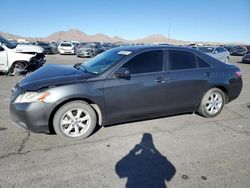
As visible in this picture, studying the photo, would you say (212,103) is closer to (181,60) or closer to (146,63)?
(181,60)

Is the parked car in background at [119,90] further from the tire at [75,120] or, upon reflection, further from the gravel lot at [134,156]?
the gravel lot at [134,156]

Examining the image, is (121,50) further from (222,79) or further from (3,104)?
(3,104)

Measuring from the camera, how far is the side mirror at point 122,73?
411 cm

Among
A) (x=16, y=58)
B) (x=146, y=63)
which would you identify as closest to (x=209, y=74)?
(x=146, y=63)

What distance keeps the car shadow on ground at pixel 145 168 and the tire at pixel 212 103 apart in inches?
77.6

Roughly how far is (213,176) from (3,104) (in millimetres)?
5301

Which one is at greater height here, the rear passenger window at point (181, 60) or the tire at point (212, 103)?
the rear passenger window at point (181, 60)

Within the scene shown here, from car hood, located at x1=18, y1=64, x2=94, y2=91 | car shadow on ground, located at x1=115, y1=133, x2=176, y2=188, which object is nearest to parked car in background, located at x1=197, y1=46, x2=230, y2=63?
car hood, located at x1=18, y1=64, x2=94, y2=91

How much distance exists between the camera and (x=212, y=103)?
17.7ft

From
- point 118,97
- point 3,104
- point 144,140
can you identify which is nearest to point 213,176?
point 144,140

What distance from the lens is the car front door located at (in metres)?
4.18

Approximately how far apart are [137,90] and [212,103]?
2074 millimetres

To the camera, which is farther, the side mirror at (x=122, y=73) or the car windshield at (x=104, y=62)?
the car windshield at (x=104, y=62)

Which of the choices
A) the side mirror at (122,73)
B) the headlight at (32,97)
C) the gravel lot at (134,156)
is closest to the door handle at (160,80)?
the side mirror at (122,73)
